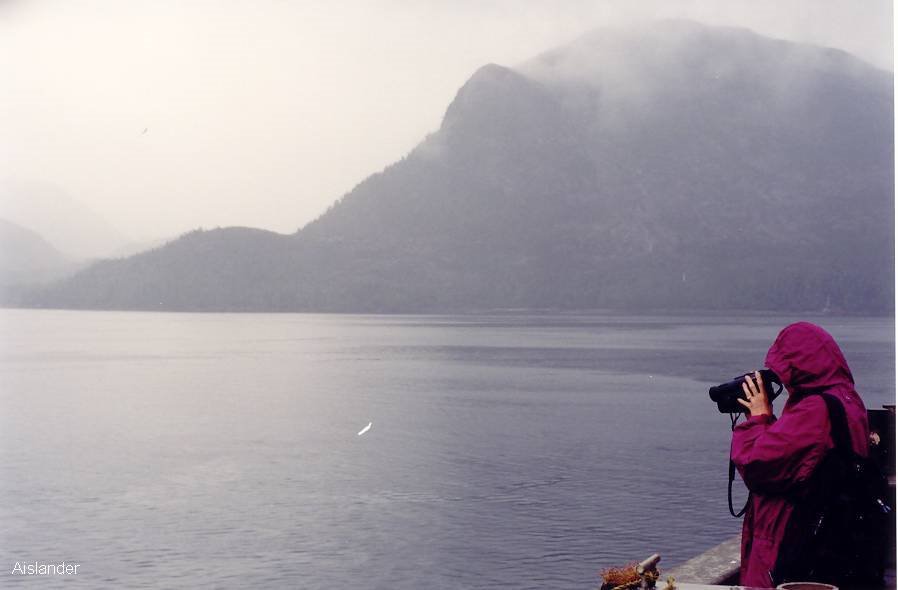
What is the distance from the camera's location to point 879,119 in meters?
66.4

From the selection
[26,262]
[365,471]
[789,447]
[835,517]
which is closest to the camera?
[789,447]

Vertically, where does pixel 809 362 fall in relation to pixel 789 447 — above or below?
above

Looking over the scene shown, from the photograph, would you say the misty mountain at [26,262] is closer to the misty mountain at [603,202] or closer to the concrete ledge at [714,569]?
the misty mountain at [603,202]

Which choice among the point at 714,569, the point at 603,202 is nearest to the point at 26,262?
the point at 603,202

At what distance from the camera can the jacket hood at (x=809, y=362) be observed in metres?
1.83

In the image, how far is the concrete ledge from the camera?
3.15m

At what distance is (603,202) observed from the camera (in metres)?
75.2

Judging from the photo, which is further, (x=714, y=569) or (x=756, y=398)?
(x=714, y=569)

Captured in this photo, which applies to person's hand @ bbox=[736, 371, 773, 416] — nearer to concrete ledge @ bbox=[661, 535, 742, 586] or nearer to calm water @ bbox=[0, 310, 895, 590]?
concrete ledge @ bbox=[661, 535, 742, 586]

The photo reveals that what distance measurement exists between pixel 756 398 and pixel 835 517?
0.81 feet


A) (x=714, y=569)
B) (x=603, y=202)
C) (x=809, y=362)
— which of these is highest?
(x=603, y=202)

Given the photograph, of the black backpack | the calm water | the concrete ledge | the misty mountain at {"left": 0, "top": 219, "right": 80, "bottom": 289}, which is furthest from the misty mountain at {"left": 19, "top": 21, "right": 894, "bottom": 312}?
the black backpack

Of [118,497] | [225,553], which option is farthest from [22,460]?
[225,553]

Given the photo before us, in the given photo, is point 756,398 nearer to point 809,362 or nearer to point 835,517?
point 809,362
